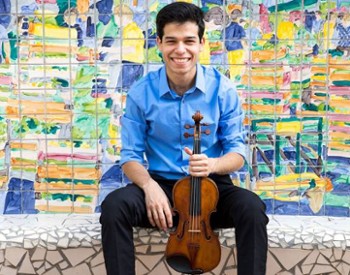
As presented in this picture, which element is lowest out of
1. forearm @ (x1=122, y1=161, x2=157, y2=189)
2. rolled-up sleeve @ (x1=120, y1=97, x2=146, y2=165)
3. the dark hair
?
forearm @ (x1=122, y1=161, x2=157, y2=189)

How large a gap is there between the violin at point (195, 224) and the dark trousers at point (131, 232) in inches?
4.3

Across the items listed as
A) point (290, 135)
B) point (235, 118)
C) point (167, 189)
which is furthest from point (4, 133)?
point (290, 135)

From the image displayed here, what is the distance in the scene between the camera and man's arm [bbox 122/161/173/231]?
2.90m

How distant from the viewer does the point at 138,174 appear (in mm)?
3002

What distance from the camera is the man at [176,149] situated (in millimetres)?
2779

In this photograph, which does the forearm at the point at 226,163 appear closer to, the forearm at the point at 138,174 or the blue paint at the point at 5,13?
the forearm at the point at 138,174

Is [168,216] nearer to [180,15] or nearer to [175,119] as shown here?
[175,119]

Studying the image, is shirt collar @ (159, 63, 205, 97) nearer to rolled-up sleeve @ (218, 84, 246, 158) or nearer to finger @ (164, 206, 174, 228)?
rolled-up sleeve @ (218, 84, 246, 158)

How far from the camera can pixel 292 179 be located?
3619 millimetres

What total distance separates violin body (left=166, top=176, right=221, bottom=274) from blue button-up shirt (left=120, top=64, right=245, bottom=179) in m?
0.32

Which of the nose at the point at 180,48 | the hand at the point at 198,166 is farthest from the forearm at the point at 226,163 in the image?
the nose at the point at 180,48

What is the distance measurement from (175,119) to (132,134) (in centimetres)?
19

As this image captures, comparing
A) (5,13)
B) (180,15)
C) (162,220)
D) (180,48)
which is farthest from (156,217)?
(5,13)

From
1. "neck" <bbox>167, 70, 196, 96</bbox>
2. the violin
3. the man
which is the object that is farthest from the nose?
the violin
